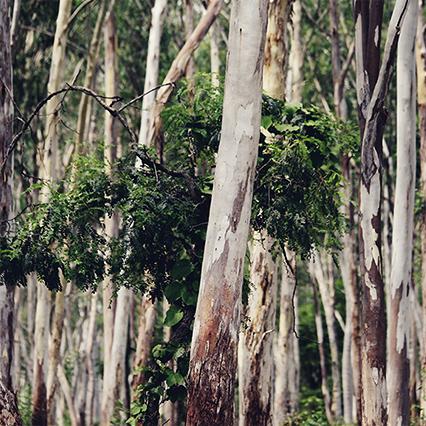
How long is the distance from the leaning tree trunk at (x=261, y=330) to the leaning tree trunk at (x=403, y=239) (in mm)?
1461

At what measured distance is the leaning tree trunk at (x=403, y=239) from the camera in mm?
11859

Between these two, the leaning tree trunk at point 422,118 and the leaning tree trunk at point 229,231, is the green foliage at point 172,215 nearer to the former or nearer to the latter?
the leaning tree trunk at point 229,231

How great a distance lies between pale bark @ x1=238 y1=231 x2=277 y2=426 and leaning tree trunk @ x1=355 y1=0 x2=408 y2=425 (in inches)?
41.0

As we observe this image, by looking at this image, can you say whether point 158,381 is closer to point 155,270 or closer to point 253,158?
point 155,270

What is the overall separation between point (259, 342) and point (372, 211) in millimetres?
1841

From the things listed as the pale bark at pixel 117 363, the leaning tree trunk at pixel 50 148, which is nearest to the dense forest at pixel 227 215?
the leaning tree trunk at pixel 50 148

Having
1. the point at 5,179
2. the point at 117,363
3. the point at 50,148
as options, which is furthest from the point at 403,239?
the point at 117,363

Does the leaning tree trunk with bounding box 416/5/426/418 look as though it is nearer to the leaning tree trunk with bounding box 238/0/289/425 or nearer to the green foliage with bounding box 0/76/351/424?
the leaning tree trunk with bounding box 238/0/289/425

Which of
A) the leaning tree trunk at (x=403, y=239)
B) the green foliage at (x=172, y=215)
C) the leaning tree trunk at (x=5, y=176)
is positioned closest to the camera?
the green foliage at (x=172, y=215)

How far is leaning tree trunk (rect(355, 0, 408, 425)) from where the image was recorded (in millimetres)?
10570

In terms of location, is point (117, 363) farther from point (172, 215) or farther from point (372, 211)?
point (172, 215)

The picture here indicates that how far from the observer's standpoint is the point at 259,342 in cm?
1123

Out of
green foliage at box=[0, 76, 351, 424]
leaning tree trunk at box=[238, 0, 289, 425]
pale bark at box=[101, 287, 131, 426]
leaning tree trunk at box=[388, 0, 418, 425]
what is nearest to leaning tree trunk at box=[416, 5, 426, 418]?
leaning tree trunk at box=[388, 0, 418, 425]

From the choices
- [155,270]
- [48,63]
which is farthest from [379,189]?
[48,63]
